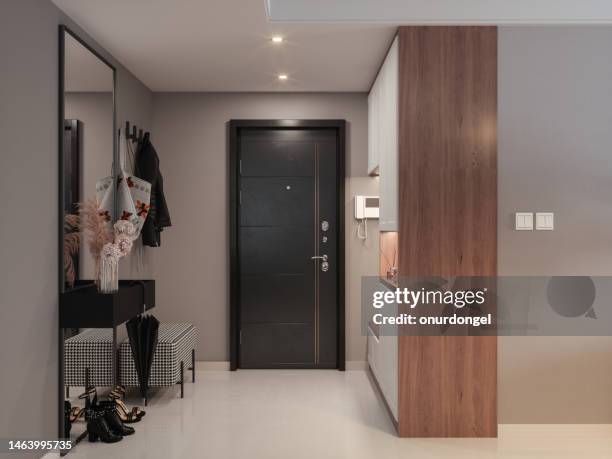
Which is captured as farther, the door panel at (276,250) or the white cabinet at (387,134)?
the door panel at (276,250)

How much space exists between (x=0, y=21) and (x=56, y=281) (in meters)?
1.37

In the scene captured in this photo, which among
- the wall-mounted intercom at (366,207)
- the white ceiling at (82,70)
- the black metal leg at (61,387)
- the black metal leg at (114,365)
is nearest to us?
the black metal leg at (61,387)

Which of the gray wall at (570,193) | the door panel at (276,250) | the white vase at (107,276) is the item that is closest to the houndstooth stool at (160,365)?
the white vase at (107,276)

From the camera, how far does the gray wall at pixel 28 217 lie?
8.64 ft

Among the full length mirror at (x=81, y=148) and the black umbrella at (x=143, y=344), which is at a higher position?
the full length mirror at (x=81, y=148)

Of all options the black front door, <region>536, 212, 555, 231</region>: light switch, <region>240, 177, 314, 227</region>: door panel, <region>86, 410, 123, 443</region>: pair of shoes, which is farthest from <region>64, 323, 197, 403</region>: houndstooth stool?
<region>536, 212, 555, 231</region>: light switch

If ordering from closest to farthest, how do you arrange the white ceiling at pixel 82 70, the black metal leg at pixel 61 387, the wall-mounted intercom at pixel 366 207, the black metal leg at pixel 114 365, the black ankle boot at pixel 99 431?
the black metal leg at pixel 61 387
the white ceiling at pixel 82 70
the black ankle boot at pixel 99 431
the black metal leg at pixel 114 365
the wall-mounted intercom at pixel 366 207

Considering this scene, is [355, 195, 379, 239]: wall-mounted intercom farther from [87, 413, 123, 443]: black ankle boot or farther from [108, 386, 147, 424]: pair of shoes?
[87, 413, 123, 443]: black ankle boot

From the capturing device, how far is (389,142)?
12.4ft

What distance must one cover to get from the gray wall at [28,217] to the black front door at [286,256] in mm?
2250

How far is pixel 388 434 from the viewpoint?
3496 mm

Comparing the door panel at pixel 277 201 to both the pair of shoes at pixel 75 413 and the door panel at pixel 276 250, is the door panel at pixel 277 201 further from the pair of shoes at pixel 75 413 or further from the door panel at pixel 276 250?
the pair of shoes at pixel 75 413

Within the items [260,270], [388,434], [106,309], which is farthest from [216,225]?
[388,434]

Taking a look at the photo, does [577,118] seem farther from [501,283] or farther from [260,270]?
[260,270]
